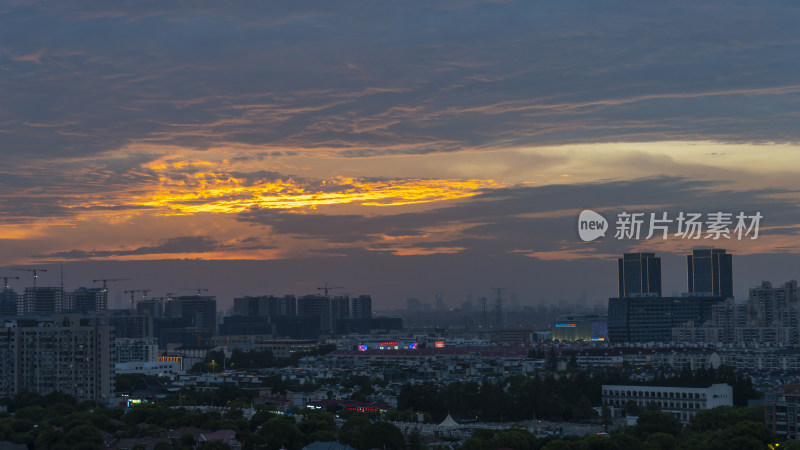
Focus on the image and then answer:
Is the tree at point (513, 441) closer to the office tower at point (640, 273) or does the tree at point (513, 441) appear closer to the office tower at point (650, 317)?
the office tower at point (650, 317)

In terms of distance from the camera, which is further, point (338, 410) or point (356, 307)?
point (356, 307)

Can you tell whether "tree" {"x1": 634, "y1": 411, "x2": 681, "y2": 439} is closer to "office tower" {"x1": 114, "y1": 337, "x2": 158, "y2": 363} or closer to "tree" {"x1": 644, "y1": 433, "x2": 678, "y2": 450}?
"tree" {"x1": 644, "y1": 433, "x2": 678, "y2": 450}

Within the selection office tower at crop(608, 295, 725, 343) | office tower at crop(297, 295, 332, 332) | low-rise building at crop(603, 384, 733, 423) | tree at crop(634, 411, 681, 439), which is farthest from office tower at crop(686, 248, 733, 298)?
tree at crop(634, 411, 681, 439)

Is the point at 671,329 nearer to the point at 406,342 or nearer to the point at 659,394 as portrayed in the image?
the point at 406,342

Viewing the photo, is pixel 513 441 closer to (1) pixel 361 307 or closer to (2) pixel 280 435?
(2) pixel 280 435

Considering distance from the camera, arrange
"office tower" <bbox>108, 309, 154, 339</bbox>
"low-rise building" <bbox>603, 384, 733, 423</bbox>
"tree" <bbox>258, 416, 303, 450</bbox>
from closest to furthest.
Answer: "tree" <bbox>258, 416, 303, 450</bbox> < "low-rise building" <bbox>603, 384, 733, 423</bbox> < "office tower" <bbox>108, 309, 154, 339</bbox>

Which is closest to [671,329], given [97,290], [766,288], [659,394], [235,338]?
[766,288]
